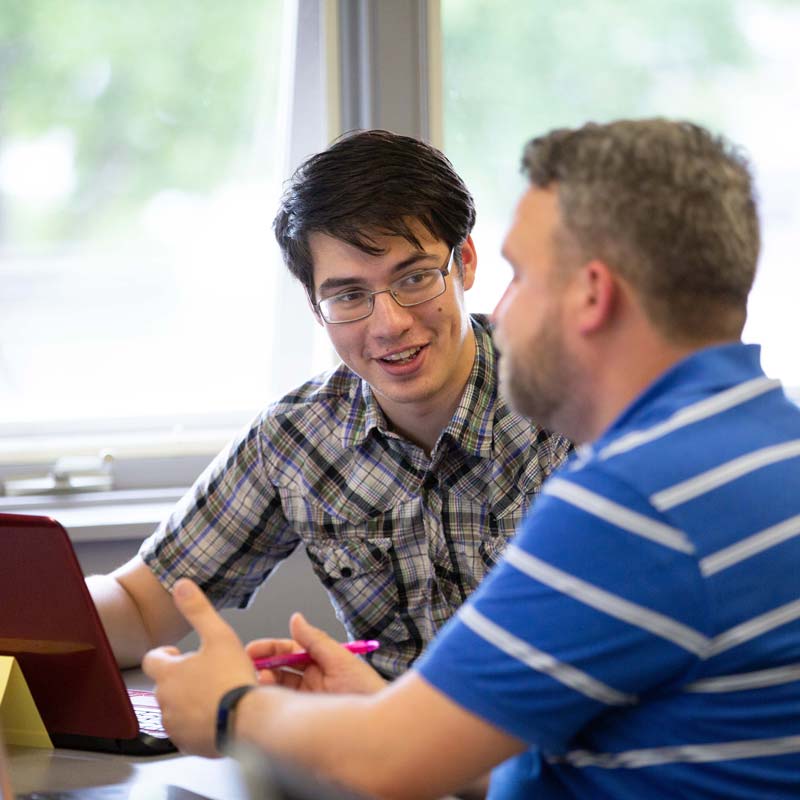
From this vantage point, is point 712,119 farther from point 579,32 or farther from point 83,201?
point 83,201

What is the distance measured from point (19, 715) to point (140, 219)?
1335mm

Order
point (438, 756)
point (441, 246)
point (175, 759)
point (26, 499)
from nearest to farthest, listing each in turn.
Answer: point (438, 756)
point (175, 759)
point (441, 246)
point (26, 499)

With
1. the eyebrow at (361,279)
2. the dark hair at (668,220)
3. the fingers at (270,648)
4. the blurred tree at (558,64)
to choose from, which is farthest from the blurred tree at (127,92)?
the dark hair at (668,220)

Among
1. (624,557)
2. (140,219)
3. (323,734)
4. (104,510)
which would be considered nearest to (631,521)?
(624,557)

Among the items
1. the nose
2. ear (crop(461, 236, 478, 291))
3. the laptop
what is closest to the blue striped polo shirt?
the laptop

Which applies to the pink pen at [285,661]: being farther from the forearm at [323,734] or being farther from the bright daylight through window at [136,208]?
the bright daylight through window at [136,208]

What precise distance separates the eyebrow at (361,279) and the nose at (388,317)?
0.12ft

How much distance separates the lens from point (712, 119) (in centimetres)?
248

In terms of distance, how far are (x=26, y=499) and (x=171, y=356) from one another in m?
0.42

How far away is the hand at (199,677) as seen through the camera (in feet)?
3.12

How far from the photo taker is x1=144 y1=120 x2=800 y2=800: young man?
0.79 m

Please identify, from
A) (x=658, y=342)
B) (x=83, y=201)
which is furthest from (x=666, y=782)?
(x=83, y=201)

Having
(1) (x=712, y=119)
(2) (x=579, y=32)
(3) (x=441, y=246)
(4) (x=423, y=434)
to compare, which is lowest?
(4) (x=423, y=434)

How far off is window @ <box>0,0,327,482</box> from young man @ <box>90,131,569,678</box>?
68 cm
